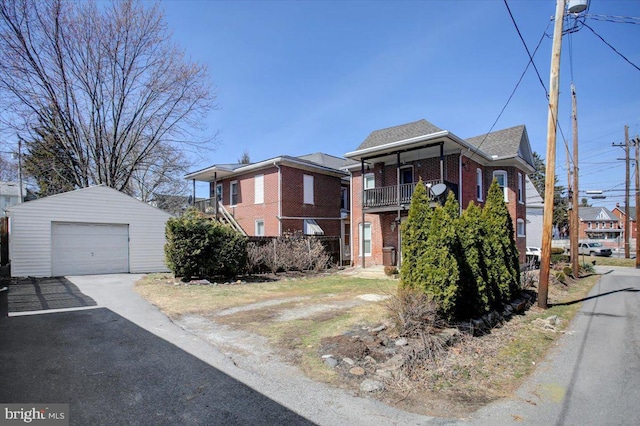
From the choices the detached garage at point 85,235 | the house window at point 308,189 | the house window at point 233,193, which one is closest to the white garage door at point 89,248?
the detached garage at point 85,235

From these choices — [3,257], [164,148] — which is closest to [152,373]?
[3,257]

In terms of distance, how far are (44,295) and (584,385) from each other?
39.4ft

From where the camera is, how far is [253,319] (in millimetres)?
A: 7219

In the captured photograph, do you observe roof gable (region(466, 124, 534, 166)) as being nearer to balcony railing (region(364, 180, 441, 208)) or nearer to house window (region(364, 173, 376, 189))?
balcony railing (region(364, 180, 441, 208))

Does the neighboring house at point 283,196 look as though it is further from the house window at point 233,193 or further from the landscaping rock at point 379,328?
the landscaping rock at point 379,328

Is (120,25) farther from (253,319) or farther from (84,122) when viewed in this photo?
(253,319)

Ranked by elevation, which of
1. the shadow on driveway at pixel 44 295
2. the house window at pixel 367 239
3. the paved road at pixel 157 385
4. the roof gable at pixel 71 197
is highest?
the roof gable at pixel 71 197

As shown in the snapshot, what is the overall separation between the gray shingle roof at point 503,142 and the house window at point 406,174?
4605 mm

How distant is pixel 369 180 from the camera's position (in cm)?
1953

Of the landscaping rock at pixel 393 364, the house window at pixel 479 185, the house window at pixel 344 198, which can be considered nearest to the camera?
the landscaping rock at pixel 393 364

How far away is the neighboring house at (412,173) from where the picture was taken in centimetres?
1653

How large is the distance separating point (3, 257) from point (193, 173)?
11103 mm

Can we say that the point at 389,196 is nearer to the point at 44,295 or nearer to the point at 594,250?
the point at 44,295

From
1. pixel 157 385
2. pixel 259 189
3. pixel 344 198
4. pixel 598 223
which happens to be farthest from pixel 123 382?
pixel 598 223
